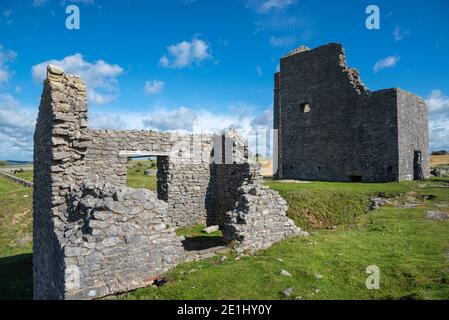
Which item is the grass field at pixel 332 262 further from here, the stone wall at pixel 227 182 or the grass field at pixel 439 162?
the grass field at pixel 439 162

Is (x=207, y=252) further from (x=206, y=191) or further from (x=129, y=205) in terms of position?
(x=206, y=191)

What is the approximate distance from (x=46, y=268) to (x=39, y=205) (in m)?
3.11

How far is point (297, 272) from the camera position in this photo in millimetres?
7680

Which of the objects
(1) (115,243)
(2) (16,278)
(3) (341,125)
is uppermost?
(3) (341,125)

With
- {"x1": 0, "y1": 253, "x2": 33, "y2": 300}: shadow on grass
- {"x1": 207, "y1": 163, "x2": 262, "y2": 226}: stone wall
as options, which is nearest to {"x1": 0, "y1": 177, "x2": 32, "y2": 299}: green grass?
{"x1": 0, "y1": 253, "x2": 33, "y2": 300}: shadow on grass

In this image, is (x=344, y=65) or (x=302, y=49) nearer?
(x=344, y=65)

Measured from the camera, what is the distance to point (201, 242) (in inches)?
505

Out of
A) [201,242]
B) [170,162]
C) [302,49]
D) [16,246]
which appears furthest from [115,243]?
[302,49]

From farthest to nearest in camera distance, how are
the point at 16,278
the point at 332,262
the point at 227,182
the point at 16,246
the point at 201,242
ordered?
the point at 16,246, the point at 227,182, the point at 16,278, the point at 201,242, the point at 332,262

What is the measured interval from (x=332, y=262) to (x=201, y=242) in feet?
19.2

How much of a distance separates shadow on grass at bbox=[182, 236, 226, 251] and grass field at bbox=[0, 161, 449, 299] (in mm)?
962

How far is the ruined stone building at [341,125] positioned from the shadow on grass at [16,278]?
1957 centimetres

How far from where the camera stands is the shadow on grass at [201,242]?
12.0 meters

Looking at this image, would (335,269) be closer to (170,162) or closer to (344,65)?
(170,162)
